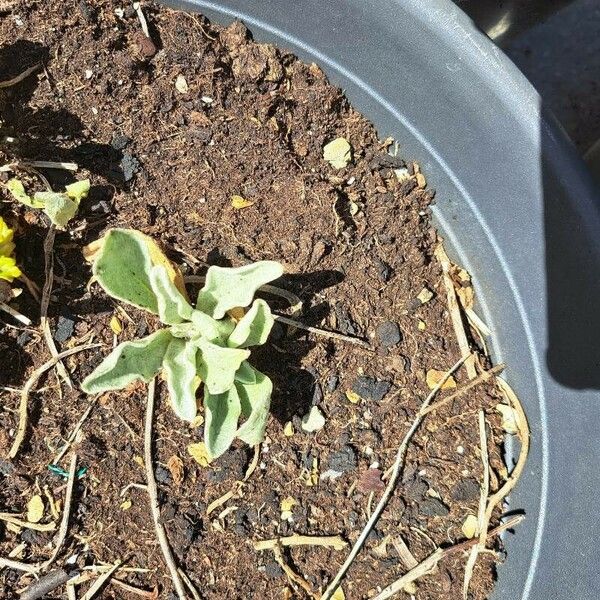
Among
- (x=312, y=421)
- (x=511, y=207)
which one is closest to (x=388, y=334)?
(x=312, y=421)

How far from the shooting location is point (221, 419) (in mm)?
1158

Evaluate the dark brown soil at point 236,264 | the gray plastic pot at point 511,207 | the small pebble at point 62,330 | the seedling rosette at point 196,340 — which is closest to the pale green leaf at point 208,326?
the seedling rosette at point 196,340

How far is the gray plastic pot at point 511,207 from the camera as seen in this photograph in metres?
1.15

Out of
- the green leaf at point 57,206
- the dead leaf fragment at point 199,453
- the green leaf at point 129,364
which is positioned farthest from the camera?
the dead leaf fragment at point 199,453

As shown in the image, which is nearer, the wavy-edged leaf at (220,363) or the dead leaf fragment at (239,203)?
the wavy-edged leaf at (220,363)

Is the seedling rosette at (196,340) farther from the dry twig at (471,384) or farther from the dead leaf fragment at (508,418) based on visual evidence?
the dead leaf fragment at (508,418)

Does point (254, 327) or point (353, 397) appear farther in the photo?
point (353, 397)

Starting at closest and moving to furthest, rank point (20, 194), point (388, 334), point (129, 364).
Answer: point (129, 364), point (20, 194), point (388, 334)

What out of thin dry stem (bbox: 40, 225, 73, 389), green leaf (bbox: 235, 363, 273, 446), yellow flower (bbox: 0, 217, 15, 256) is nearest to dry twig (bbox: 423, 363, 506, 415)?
green leaf (bbox: 235, 363, 273, 446)

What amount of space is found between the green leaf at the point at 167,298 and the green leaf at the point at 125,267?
3 cm

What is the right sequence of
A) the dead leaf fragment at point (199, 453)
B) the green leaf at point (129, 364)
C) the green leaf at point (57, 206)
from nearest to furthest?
the green leaf at point (129, 364) < the green leaf at point (57, 206) < the dead leaf fragment at point (199, 453)

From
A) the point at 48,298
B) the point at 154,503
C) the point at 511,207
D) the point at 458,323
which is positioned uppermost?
the point at 511,207

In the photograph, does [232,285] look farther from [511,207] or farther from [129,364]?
[511,207]

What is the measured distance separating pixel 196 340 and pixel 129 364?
12cm
